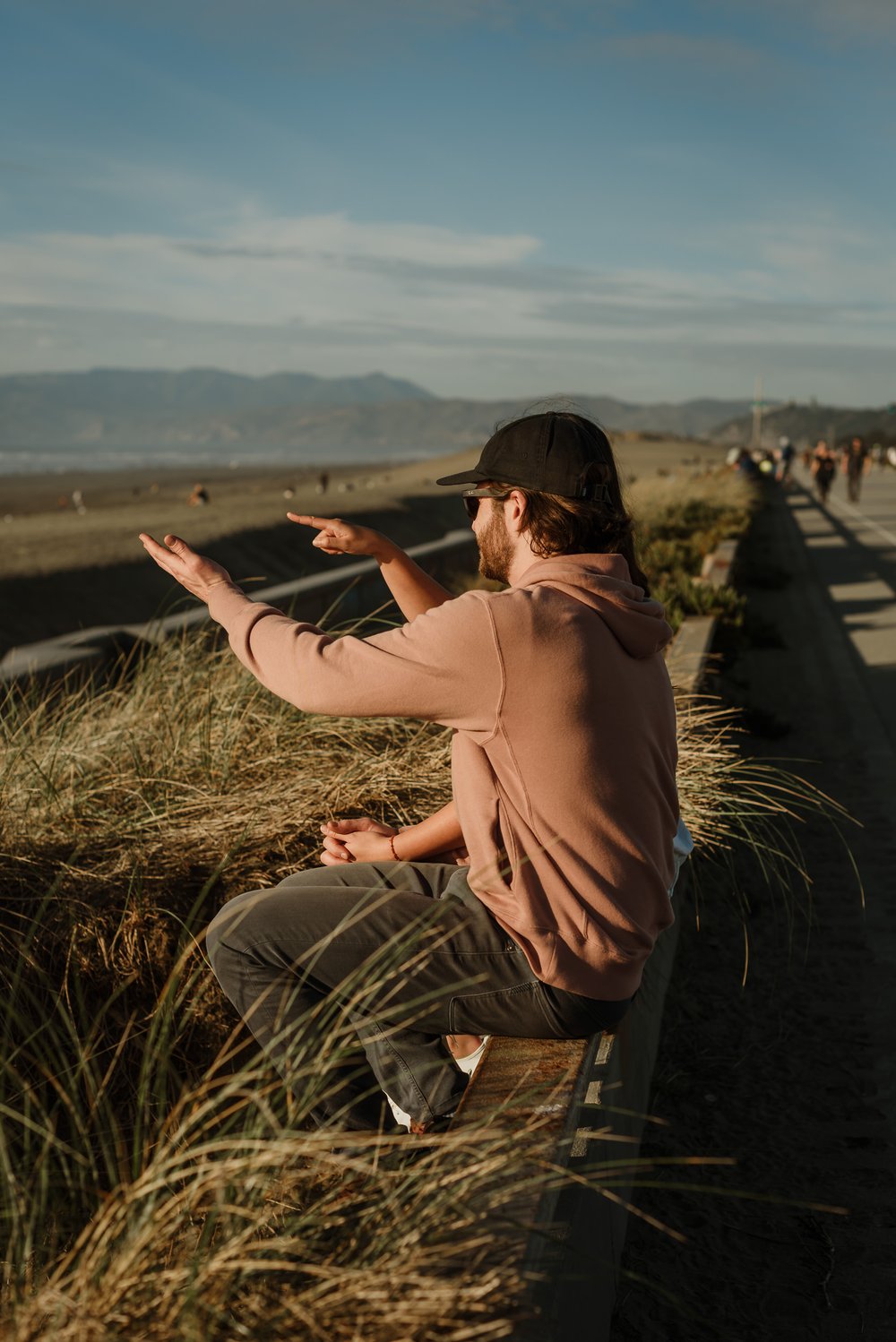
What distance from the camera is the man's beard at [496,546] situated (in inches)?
96.6

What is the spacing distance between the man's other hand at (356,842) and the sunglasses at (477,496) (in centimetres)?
84

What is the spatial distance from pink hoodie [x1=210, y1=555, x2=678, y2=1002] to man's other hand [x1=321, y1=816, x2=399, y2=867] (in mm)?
586

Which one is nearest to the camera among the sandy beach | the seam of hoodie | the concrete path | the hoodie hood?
the seam of hoodie

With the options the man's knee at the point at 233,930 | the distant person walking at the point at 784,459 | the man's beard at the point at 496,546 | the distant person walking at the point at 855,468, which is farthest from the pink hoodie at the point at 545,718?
the distant person walking at the point at 784,459

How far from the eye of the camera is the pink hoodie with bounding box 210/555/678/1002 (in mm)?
2133

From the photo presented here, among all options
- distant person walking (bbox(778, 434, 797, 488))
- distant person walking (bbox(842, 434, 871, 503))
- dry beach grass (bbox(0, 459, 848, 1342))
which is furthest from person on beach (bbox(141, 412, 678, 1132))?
distant person walking (bbox(778, 434, 797, 488))

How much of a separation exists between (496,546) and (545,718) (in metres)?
0.47

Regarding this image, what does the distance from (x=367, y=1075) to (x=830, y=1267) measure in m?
1.15

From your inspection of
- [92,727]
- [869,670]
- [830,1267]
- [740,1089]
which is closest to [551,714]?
[830,1267]

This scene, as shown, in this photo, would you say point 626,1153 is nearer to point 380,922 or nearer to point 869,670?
point 380,922

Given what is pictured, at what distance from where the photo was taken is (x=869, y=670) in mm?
9945

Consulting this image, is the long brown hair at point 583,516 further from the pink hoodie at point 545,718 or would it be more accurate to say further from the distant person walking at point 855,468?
the distant person walking at point 855,468

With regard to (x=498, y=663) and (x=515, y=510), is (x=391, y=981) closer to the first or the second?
(x=498, y=663)

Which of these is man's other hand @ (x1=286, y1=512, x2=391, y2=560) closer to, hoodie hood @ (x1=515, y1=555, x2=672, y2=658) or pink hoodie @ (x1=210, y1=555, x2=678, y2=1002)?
pink hoodie @ (x1=210, y1=555, x2=678, y2=1002)
